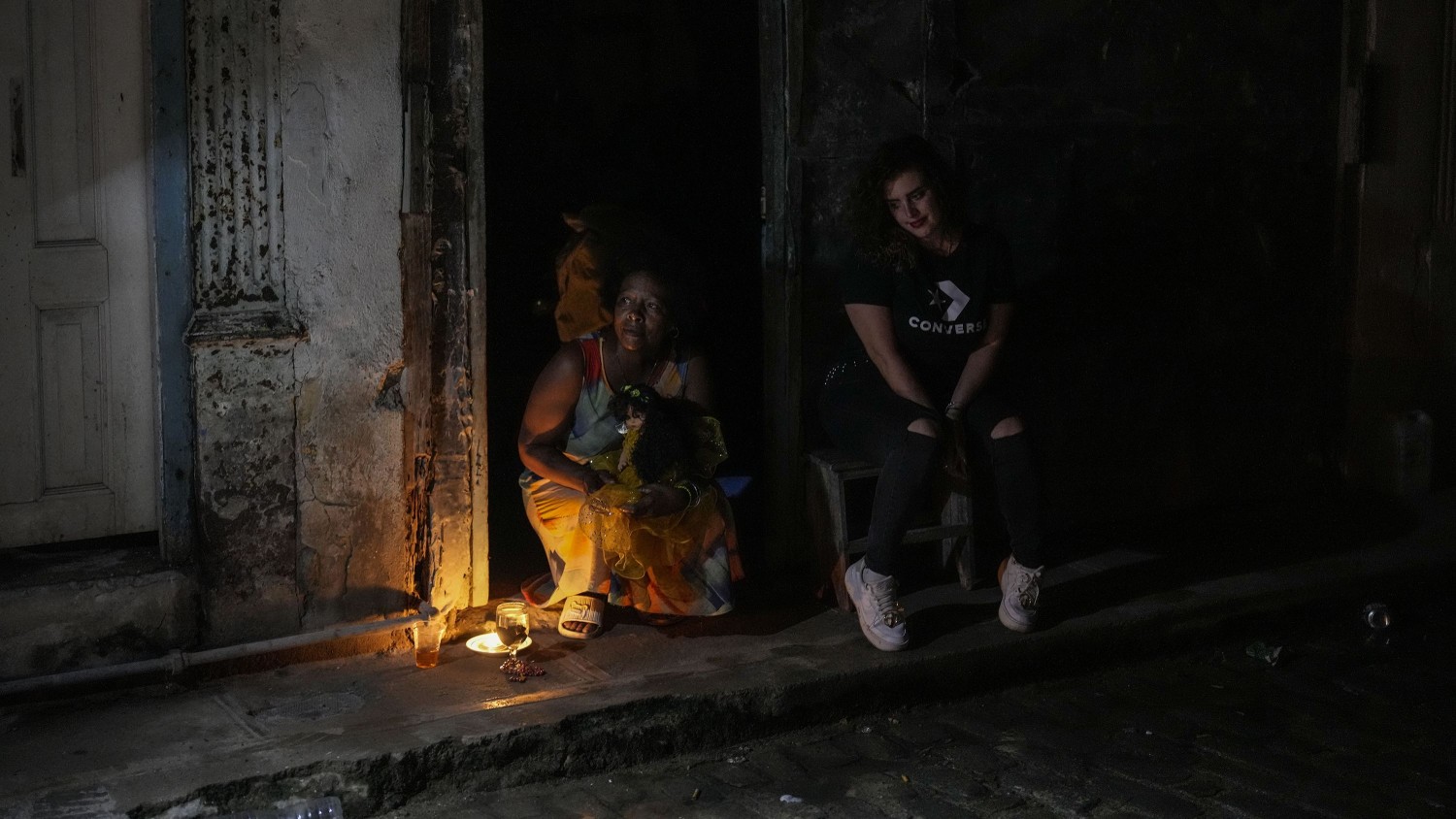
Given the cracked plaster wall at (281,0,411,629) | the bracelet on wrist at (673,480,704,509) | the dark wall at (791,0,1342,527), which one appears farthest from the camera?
the dark wall at (791,0,1342,527)

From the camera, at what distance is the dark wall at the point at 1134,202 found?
20.4ft

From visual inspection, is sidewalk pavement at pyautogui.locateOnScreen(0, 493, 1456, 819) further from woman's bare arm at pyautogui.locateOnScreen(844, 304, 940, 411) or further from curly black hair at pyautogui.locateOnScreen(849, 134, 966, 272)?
curly black hair at pyautogui.locateOnScreen(849, 134, 966, 272)

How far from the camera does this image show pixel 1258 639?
19.7ft

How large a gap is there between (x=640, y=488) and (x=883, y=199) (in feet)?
4.81

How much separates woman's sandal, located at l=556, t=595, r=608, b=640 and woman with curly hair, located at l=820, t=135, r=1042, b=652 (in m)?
0.96

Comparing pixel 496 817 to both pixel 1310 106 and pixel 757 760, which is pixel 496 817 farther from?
pixel 1310 106

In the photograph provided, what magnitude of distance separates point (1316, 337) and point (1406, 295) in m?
0.67

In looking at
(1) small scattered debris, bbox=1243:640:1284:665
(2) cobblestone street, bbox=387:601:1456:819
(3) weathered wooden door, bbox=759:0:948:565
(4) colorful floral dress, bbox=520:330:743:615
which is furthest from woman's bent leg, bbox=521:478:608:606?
(1) small scattered debris, bbox=1243:640:1284:665

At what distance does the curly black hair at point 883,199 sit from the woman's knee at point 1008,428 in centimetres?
69

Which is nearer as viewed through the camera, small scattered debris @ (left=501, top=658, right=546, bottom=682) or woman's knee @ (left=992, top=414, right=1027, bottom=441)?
small scattered debris @ (left=501, top=658, right=546, bottom=682)

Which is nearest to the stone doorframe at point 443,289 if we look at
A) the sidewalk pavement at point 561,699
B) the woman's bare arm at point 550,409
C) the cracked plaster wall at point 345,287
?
the cracked plaster wall at point 345,287

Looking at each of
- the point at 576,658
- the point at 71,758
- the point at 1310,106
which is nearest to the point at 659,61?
the point at 1310,106

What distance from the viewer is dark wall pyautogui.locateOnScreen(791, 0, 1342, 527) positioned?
6203 millimetres

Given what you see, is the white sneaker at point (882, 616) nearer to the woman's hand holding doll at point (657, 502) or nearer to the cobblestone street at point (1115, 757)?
the cobblestone street at point (1115, 757)
